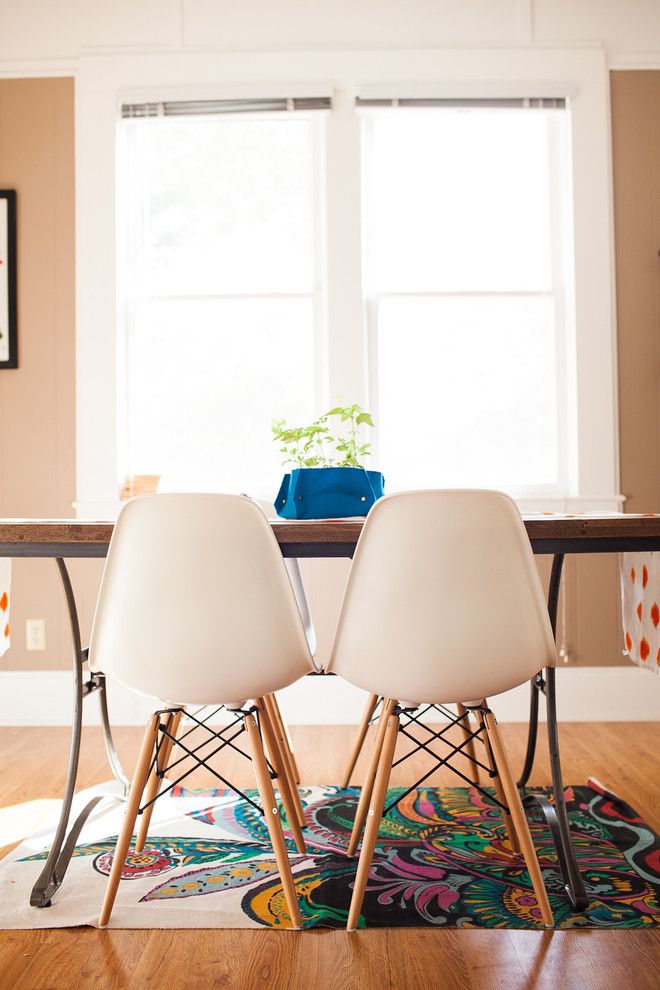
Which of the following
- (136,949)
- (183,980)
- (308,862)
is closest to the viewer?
(183,980)

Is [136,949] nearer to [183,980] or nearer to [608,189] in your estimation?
[183,980]

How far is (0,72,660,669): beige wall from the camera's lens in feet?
10.9

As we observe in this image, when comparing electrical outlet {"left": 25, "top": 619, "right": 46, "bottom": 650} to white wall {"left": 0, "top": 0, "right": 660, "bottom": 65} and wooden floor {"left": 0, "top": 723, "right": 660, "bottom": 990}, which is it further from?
white wall {"left": 0, "top": 0, "right": 660, "bottom": 65}

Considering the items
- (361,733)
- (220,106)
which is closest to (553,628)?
(361,733)

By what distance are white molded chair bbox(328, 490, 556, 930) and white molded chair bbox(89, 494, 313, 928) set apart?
0.15m

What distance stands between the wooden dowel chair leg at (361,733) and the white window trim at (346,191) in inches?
56.7

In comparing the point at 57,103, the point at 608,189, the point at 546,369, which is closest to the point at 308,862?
the point at 546,369

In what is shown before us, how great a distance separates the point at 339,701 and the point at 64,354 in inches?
72.9

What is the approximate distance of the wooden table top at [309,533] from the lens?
5.24 ft

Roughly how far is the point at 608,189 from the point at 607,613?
5.79 ft

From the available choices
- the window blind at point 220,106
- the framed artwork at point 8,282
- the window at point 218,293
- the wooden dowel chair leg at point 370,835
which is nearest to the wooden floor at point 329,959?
the wooden dowel chair leg at point 370,835

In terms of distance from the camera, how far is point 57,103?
3.36 m

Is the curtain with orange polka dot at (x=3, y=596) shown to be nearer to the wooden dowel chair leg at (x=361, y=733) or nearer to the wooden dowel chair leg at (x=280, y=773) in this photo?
the wooden dowel chair leg at (x=280, y=773)

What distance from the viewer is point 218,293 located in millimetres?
3395
